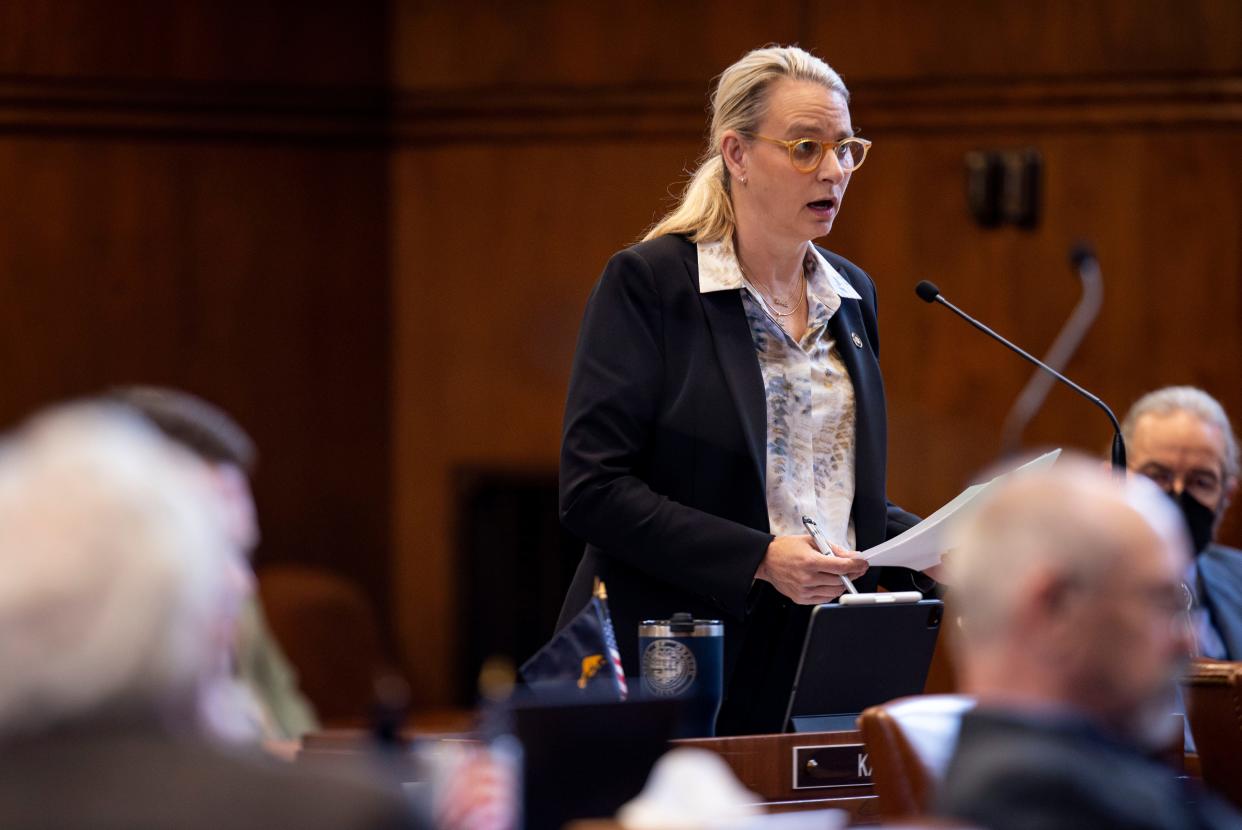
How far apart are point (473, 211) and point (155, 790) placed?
5.68 metres

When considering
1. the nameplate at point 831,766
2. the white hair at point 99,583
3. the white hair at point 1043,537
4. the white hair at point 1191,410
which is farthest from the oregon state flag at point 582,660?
the white hair at point 1191,410

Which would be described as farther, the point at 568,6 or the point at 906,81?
the point at 568,6

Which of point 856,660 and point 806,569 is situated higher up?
point 806,569

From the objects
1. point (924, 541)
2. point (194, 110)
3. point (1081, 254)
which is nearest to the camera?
point (924, 541)

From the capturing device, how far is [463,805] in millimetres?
1604

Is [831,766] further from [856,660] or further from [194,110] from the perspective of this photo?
[194,110]

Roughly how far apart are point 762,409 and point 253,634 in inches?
93.6

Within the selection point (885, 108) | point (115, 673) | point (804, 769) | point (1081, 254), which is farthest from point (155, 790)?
point (885, 108)

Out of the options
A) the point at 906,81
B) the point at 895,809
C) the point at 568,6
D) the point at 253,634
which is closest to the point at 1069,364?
the point at 906,81

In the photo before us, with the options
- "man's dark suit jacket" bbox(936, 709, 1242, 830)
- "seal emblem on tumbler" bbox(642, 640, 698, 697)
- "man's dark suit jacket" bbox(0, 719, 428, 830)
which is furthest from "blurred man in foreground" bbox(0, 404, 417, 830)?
"seal emblem on tumbler" bbox(642, 640, 698, 697)

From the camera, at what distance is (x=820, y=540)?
9.07 feet

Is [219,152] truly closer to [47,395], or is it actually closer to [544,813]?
[47,395]

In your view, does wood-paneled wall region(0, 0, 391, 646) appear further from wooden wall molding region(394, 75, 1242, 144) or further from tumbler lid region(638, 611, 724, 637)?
tumbler lid region(638, 611, 724, 637)

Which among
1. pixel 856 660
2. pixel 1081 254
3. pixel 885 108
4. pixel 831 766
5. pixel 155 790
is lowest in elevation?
pixel 831 766
